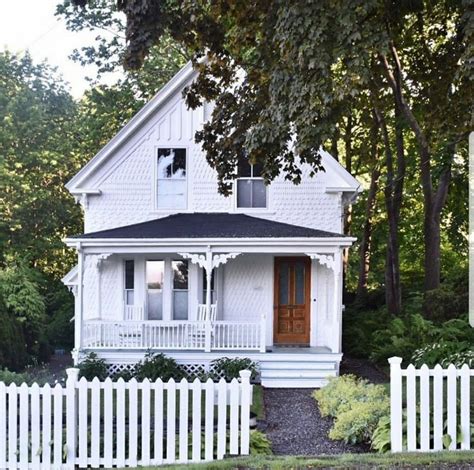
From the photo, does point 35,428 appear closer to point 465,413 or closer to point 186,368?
point 465,413

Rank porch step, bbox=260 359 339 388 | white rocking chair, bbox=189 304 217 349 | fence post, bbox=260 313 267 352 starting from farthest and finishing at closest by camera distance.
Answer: white rocking chair, bbox=189 304 217 349
fence post, bbox=260 313 267 352
porch step, bbox=260 359 339 388

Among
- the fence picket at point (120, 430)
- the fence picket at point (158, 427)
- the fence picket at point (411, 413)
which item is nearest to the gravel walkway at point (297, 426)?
the fence picket at point (411, 413)

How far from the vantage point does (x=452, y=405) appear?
7.57 metres

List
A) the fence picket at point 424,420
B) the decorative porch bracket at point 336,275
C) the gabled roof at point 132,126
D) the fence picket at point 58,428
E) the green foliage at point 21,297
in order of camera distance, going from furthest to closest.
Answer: the green foliage at point 21,297 → the gabled roof at point 132,126 → the decorative porch bracket at point 336,275 → the fence picket at point 424,420 → the fence picket at point 58,428

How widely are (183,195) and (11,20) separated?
27.7 ft

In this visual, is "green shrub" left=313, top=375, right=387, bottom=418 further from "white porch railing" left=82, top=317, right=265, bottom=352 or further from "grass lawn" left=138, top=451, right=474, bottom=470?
"white porch railing" left=82, top=317, right=265, bottom=352

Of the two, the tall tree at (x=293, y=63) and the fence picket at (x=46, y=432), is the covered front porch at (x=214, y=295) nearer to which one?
the tall tree at (x=293, y=63)

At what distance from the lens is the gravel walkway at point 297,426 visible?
8547mm

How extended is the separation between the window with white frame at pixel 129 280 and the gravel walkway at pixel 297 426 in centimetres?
532

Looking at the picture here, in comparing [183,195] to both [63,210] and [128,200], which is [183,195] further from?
[63,210]

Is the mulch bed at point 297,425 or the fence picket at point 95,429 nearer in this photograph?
the fence picket at point 95,429

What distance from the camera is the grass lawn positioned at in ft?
22.1

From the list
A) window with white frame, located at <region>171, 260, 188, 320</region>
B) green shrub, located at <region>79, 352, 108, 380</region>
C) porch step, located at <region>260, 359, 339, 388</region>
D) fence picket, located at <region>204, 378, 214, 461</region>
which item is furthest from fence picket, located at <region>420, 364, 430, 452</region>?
window with white frame, located at <region>171, 260, 188, 320</region>

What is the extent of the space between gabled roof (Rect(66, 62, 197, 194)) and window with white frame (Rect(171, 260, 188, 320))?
11.5ft
